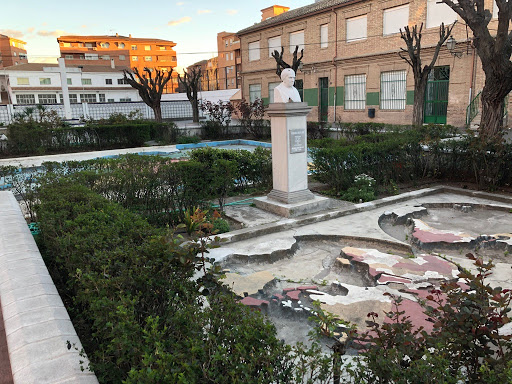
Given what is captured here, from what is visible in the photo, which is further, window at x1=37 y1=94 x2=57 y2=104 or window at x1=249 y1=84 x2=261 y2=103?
window at x1=37 y1=94 x2=57 y2=104

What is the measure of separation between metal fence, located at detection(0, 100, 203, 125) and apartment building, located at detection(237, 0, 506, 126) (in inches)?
249

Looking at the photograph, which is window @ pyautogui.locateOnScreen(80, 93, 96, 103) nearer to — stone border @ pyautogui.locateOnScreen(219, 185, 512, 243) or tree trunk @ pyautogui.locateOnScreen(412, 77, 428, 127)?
tree trunk @ pyautogui.locateOnScreen(412, 77, 428, 127)

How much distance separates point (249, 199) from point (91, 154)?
960 cm


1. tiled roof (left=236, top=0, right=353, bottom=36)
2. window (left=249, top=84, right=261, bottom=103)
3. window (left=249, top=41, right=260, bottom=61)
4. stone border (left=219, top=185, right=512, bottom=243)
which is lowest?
stone border (left=219, top=185, right=512, bottom=243)

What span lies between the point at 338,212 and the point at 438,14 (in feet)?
54.4

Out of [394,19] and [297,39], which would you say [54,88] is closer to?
[297,39]

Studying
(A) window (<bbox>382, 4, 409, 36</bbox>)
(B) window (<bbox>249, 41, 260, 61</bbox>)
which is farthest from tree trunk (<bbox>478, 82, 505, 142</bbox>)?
(B) window (<bbox>249, 41, 260, 61</bbox>)

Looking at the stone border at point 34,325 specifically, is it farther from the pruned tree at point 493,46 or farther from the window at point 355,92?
the window at point 355,92

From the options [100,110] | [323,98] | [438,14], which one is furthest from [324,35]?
[100,110]

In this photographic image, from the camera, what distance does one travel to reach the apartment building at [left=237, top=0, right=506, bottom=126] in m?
18.6

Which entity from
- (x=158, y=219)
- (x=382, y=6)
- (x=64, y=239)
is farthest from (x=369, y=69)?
(x=64, y=239)

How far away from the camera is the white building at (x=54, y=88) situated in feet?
141

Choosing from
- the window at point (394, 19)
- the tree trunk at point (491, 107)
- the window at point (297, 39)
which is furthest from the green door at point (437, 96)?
the tree trunk at point (491, 107)

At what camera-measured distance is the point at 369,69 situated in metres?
22.9
